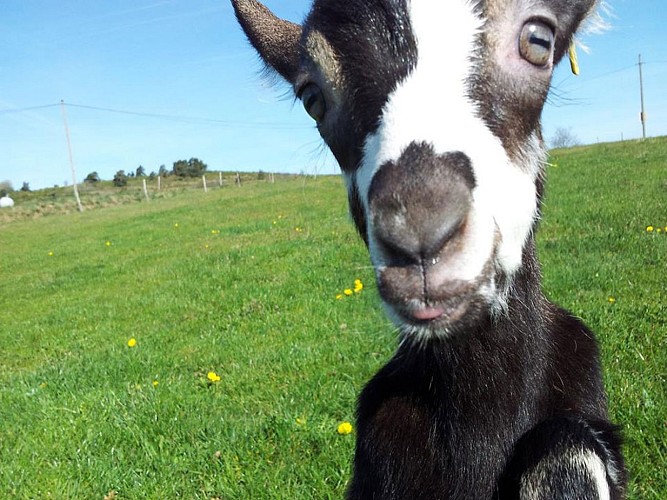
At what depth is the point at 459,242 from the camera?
1.67m

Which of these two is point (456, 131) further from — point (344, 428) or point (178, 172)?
point (178, 172)

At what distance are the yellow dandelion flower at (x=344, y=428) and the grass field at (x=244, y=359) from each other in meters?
0.06

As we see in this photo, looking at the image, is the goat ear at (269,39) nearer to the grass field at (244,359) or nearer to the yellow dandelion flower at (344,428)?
the grass field at (244,359)

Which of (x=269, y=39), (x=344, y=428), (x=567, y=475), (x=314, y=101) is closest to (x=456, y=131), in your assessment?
(x=314, y=101)

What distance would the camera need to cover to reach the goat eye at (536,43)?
211cm

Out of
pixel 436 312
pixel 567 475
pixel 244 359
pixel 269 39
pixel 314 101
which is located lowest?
pixel 244 359

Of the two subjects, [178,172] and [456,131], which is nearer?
[456,131]

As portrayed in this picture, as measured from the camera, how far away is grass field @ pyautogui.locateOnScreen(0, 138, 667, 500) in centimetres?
397

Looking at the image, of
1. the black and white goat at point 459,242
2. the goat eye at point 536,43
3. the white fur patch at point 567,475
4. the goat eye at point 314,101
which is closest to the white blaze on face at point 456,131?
the black and white goat at point 459,242

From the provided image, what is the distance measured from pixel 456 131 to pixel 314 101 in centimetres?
86

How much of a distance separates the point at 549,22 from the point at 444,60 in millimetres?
561

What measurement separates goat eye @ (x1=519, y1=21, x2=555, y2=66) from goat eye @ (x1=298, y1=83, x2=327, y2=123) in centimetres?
79

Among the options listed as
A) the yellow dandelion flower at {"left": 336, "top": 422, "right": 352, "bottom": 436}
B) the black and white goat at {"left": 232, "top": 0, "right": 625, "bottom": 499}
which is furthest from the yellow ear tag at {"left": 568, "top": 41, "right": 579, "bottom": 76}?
the yellow dandelion flower at {"left": 336, "top": 422, "right": 352, "bottom": 436}

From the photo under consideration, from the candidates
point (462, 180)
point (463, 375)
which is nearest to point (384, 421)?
point (463, 375)
